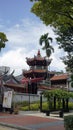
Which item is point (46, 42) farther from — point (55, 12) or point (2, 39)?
point (55, 12)

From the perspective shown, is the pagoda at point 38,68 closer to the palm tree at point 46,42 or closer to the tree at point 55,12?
the palm tree at point 46,42

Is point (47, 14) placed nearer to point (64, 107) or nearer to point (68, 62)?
point (68, 62)

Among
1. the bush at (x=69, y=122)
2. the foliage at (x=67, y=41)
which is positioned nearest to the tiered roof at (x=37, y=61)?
the foliage at (x=67, y=41)

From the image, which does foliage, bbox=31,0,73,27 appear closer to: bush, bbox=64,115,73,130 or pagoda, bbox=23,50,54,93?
bush, bbox=64,115,73,130

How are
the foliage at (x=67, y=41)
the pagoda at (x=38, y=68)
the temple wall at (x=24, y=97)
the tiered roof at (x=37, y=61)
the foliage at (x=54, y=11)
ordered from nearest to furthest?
the foliage at (x=54, y=11) → the foliage at (x=67, y=41) → the temple wall at (x=24, y=97) → the pagoda at (x=38, y=68) → the tiered roof at (x=37, y=61)

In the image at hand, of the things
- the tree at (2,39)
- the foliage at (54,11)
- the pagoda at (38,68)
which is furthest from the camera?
the pagoda at (38,68)

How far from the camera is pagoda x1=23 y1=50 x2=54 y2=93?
64500 mm

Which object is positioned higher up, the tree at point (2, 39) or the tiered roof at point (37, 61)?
the tiered roof at point (37, 61)

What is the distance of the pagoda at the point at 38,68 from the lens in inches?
2539

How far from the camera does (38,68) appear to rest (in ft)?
216

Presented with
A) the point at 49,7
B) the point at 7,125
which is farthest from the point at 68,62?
the point at 49,7

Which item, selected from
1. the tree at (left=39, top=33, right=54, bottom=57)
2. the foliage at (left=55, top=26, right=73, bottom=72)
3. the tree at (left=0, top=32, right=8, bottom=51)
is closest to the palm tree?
the tree at (left=39, top=33, right=54, bottom=57)

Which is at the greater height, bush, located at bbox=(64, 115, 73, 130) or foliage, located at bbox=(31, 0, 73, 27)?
foliage, located at bbox=(31, 0, 73, 27)

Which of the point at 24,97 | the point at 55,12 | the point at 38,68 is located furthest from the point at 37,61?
the point at 55,12
